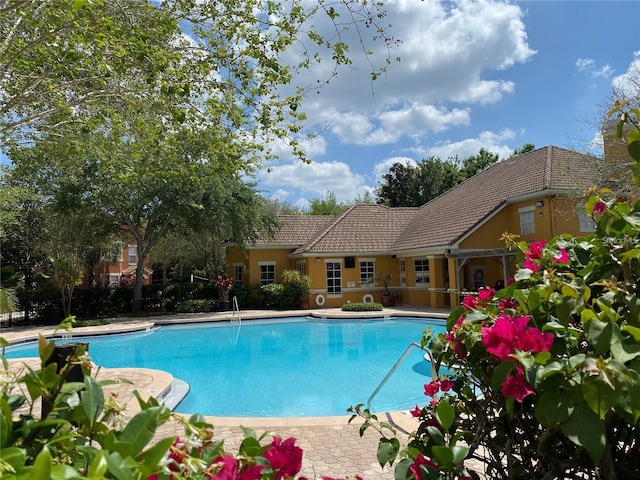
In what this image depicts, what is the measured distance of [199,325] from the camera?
20.9 metres

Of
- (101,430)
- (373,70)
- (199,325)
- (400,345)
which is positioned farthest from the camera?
(199,325)

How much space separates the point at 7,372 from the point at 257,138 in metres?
7.61

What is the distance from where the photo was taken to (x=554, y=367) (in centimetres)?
127

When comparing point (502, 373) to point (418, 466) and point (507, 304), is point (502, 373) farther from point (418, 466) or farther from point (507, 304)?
point (507, 304)

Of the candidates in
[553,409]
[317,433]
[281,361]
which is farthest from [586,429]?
[281,361]

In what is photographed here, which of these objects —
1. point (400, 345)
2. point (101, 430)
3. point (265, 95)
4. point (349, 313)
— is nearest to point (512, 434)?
point (101, 430)

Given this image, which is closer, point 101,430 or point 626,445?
point 101,430

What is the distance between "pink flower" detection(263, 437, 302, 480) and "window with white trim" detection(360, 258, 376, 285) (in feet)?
82.0

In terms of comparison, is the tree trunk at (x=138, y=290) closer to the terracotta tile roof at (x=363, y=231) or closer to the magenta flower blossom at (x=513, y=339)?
the terracotta tile roof at (x=363, y=231)

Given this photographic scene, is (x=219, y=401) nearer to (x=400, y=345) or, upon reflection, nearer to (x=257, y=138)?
(x=257, y=138)

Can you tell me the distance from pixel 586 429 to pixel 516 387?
208mm

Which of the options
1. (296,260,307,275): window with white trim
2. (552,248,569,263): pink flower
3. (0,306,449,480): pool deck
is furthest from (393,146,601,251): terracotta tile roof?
(552,248,569,263): pink flower

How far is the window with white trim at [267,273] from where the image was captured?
90.4 feet

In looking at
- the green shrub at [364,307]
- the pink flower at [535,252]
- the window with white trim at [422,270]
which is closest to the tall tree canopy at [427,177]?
the window with white trim at [422,270]
